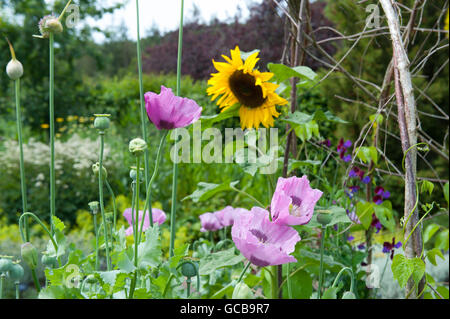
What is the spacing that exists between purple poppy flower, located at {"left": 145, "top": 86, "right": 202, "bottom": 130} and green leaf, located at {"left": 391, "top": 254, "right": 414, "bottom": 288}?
35cm

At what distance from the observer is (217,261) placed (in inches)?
30.6

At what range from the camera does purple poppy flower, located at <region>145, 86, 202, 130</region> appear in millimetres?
527

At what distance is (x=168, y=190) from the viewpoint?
2828 millimetres

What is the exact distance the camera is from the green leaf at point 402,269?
1.98 ft

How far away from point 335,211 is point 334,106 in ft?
8.19

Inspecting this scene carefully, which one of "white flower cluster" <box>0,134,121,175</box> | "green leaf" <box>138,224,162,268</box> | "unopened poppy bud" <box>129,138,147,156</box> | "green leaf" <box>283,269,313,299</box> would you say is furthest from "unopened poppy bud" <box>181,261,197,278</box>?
"white flower cluster" <box>0,134,121,175</box>

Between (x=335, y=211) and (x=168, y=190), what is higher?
(x=335, y=211)

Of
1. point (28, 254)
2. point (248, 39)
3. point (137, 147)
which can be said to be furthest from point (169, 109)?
point (248, 39)

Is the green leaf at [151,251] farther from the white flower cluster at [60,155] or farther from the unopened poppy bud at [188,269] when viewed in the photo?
the white flower cluster at [60,155]

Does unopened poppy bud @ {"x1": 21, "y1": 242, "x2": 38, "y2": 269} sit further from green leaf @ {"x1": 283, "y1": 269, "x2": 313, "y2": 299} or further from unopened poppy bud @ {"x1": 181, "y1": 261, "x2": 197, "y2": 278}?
green leaf @ {"x1": 283, "y1": 269, "x2": 313, "y2": 299}

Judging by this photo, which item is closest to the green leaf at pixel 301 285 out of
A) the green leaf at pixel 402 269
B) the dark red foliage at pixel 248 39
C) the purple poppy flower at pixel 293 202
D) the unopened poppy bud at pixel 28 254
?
the green leaf at pixel 402 269
